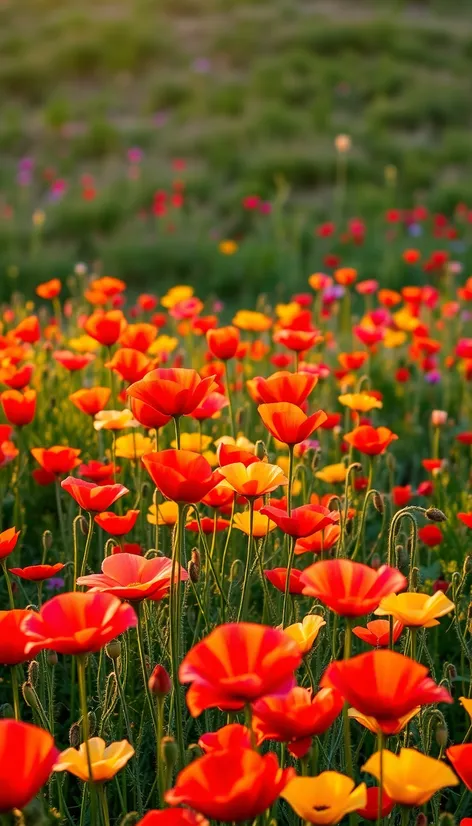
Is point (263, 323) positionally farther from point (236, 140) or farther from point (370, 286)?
point (236, 140)

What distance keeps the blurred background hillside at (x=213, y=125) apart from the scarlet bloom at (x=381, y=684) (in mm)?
4223

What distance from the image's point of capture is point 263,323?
8.96ft

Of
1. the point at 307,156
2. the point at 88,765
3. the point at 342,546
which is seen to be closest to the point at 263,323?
the point at 342,546

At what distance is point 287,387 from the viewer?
5.05 feet

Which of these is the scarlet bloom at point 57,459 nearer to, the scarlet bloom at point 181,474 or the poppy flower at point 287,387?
the poppy flower at point 287,387

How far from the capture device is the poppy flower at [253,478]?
4.30 ft

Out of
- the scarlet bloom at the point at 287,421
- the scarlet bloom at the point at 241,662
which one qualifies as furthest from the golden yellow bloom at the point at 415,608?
the scarlet bloom at the point at 287,421

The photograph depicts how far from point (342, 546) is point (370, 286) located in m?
1.95

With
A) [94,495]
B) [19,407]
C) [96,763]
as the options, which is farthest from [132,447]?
[96,763]

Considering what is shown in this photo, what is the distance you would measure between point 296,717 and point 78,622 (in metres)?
0.22

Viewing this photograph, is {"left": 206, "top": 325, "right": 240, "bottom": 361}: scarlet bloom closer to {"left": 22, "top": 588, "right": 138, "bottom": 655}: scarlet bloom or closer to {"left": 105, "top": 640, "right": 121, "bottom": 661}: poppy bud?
{"left": 105, "top": 640, "right": 121, "bottom": 661}: poppy bud

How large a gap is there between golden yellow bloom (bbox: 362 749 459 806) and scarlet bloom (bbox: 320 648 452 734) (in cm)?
6

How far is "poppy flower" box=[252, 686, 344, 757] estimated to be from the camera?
958mm

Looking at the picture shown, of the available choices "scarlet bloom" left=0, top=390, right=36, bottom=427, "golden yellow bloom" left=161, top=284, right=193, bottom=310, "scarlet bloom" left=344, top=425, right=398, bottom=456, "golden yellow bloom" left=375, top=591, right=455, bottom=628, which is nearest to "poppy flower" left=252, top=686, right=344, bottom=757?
"golden yellow bloom" left=375, top=591, right=455, bottom=628
